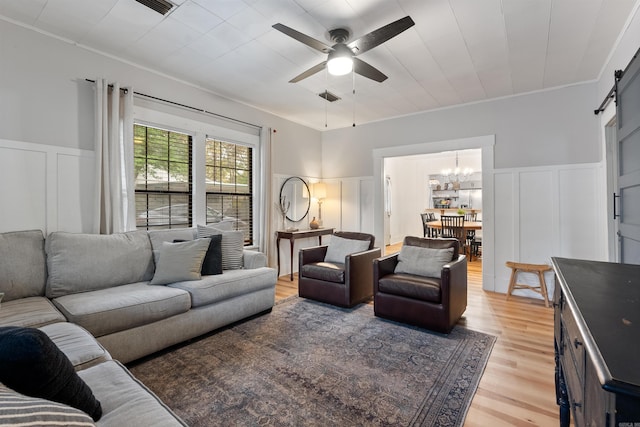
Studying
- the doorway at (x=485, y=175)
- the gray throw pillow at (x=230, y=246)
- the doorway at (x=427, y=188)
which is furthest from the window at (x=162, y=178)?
the doorway at (x=427, y=188)

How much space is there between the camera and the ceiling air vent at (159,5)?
7.26 feet

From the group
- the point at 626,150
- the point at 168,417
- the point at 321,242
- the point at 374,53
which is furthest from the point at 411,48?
the point at 321,242

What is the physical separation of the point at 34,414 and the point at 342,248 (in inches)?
136

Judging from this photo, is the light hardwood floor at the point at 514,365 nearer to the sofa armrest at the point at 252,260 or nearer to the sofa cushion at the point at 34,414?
the sofa armrest at the point at 252,260

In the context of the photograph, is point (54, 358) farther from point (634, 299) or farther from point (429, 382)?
point (429, 382)

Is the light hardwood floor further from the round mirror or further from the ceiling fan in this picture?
the ceiling fan

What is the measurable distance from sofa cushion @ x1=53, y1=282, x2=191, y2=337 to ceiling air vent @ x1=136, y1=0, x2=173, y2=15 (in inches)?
87.6

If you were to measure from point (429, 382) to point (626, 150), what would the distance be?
7.25ft

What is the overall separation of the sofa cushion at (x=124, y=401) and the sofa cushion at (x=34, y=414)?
40cm

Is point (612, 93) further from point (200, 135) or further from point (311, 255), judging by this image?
point (200, 135)

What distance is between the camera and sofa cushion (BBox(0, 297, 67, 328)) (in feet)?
5.88

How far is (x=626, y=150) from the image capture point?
85.9 inches

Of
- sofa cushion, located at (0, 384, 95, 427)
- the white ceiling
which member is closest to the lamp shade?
the white ceiling

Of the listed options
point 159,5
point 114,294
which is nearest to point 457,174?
point 159,5
